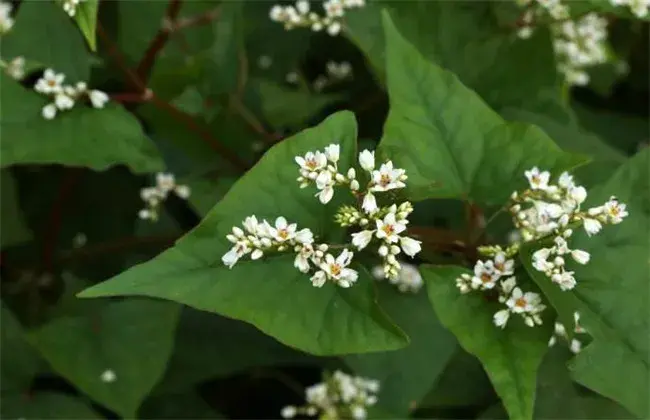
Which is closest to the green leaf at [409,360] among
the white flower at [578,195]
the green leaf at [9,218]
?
the white flower at [578,195]

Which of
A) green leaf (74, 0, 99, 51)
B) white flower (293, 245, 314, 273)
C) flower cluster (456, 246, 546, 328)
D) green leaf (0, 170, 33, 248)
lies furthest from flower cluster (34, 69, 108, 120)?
flower cluster (456, 246, 546, 328)

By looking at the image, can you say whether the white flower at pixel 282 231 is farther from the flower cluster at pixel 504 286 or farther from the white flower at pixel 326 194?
the flower cluster at pixel 504 286

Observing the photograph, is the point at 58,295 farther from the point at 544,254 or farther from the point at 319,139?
the point at 544,254

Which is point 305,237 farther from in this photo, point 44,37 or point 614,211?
point 44,37

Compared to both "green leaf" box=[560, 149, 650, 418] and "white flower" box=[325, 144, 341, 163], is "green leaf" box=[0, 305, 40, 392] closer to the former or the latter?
"white flower" box=[325, 144, 341, 163]

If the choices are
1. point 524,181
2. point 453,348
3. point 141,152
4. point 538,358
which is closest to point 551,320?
point 538,358

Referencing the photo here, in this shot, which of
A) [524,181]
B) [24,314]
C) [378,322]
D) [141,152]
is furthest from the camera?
[24,314]
